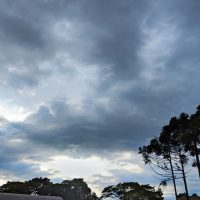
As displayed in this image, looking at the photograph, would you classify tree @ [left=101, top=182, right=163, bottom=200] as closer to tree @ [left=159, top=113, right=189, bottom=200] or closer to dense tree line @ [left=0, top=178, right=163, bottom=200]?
dense tree line @ [left=0, top=178, right=163, bottom=200]

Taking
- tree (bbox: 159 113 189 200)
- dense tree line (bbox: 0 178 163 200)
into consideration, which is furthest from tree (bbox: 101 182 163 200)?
tree (bbox: 159 113 189 200)

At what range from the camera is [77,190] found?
7131 centimetres

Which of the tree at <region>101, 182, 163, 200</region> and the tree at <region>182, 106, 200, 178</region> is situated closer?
the tree at <region>182, 106, 200, 178</region>

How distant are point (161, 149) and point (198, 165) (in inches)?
332

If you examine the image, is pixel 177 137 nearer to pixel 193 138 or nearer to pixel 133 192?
pixel 193 138

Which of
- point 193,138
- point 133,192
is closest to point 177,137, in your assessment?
point 193,138

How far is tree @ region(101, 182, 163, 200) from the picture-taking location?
201ft

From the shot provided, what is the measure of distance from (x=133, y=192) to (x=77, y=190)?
14.6 metres

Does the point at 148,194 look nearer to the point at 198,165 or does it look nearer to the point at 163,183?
the point at 163,183

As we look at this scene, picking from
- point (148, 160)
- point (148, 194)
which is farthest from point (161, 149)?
point (148, 194)

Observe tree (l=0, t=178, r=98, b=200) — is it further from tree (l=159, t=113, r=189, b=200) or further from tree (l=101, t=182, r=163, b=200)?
tree (l=159, t=113, r=189, b=200)

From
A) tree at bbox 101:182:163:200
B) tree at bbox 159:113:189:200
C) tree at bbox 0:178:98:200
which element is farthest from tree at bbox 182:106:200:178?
tree at bbox 0:178:98:200

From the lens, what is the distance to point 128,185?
210 ft

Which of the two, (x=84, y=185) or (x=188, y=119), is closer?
(x=188, y=119)
